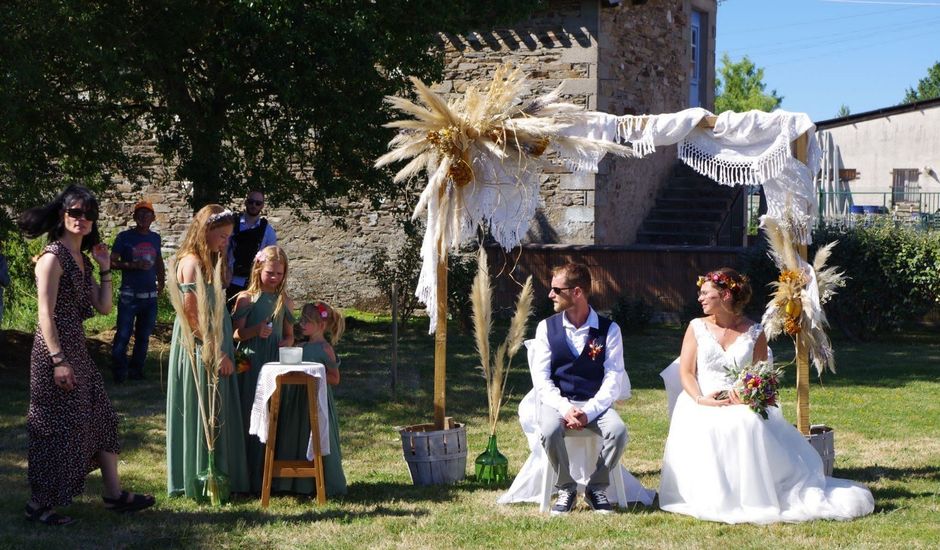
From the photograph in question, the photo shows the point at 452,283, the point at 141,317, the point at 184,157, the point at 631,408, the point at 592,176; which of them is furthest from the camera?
the point at 592,176

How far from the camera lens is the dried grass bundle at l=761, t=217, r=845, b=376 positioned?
700 centimetres

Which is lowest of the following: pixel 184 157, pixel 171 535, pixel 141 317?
pixel 171 535

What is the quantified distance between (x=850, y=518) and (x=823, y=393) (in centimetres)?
506

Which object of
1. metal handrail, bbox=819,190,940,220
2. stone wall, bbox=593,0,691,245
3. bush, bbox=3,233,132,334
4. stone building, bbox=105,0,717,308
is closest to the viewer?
bush, bbox=3,233,132,334

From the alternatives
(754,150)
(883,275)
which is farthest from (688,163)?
(883,275)

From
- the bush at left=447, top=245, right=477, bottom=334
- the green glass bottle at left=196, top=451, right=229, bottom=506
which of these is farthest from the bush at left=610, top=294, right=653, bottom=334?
the green glass bottle at left=196, top=451, right=229, bottom=506

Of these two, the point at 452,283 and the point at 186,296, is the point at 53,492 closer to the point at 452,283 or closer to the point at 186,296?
the point at 186,296

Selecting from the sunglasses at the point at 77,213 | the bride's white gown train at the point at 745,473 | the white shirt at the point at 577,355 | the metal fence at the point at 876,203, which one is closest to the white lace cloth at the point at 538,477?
the white shirt at the point at 577,355

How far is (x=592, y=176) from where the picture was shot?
56.3 feet

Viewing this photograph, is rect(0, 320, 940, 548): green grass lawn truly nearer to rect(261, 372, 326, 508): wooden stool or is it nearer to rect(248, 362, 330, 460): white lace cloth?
rect(261, 372, 326, 508): wooden stool

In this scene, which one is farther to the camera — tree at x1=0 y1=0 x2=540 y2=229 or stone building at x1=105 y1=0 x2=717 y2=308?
stone building at x1=105 y1=0 x2=717 y2=308

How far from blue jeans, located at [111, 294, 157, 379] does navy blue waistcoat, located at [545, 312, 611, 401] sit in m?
5.66

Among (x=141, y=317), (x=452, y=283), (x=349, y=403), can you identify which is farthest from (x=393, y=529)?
(x=452, y=283)

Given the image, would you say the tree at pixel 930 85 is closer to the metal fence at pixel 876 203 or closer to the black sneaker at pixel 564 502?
the metal fence at pixel 876 203
